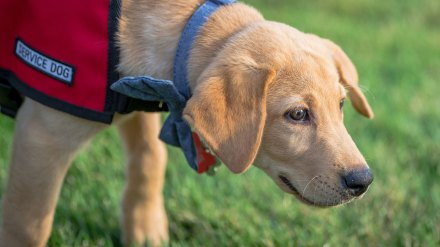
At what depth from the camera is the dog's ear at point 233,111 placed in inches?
113

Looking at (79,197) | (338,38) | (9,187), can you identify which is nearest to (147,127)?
(79,197)

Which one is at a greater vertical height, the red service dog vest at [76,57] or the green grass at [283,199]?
the red service dog vest at [76,57]

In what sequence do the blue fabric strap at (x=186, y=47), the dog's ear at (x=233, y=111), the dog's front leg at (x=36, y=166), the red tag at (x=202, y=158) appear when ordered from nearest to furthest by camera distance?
1. the dog's ear at (x=233, y=111)
2. the blue fabric strap at (x=186, y=47)
3. the dog's front leg at (x=36, y=166)
4. the red tag at (x=202, y=158)

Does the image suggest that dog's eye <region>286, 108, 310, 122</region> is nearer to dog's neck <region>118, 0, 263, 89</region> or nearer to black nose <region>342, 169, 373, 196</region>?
black nose <region>342, 169, 373, 196</region>

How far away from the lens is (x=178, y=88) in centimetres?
309

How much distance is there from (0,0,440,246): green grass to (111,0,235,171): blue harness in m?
0.83

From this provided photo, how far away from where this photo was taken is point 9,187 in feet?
11.0

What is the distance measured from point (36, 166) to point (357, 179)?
1283 millimetres

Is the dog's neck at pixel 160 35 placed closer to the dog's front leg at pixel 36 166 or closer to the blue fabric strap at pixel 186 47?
the blue fabric strap at pixel 186 47

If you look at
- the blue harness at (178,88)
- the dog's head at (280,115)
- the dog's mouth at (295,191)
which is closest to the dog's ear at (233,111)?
the dog's head at (280,115)

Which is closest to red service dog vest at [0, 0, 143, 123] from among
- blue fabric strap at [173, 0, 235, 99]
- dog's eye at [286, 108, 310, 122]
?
blue fabric strap at [173, 0, 235, 99]

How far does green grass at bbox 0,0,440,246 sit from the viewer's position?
157 inches

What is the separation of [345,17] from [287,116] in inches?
215

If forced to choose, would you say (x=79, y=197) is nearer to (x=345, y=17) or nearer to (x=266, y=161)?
(x=266, y=161)
